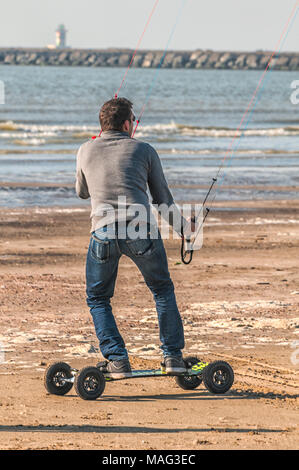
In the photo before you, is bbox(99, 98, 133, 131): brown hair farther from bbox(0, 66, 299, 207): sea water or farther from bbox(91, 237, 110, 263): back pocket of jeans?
bbox(0, 66, 299, 207): sea water

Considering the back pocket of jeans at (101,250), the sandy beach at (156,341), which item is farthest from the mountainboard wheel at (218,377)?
the back pocket of jeans at (101,250)

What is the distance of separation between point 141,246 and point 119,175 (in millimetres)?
443

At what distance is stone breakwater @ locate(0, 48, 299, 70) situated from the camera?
16475 centimetres

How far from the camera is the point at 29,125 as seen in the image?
40250 mm

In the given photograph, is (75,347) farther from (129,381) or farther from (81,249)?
(81,249)

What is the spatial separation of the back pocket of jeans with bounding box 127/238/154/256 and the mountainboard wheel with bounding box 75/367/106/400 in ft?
2.55

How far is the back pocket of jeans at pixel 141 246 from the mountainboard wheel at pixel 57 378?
895mm

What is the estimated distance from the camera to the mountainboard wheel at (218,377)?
6.21 meters

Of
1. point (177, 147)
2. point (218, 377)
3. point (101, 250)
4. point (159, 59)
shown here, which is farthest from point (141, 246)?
point (159, 59)

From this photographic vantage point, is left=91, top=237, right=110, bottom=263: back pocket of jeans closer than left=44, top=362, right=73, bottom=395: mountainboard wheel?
Yes

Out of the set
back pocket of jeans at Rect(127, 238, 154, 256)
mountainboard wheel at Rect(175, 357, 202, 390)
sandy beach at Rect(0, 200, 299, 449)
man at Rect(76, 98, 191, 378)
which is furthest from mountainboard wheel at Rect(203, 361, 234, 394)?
back pocket of jeans at Rect(127, 238, 154, 256)

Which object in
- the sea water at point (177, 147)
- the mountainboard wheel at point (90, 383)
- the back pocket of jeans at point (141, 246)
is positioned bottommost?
the mountainboard wheel at point (90, 383)

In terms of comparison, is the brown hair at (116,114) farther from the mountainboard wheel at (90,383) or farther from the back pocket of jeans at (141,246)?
the mountainboard wheel at (90,383)

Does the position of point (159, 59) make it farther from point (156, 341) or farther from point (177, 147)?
point (156, 341)
